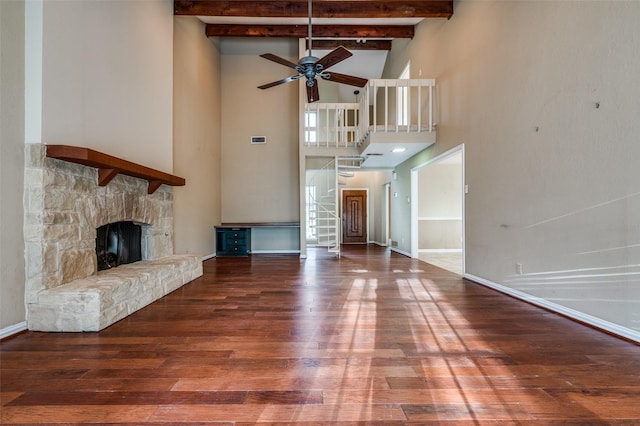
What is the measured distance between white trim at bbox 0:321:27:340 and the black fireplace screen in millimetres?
941

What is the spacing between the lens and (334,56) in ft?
14.1

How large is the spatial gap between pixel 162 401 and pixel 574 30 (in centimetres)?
430

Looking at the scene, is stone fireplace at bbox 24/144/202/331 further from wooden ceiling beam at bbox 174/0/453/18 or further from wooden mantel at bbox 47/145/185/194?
wooden ceiling beam at bbox 174/0/453/18

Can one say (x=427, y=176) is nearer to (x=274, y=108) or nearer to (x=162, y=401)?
(x=274, y=108)

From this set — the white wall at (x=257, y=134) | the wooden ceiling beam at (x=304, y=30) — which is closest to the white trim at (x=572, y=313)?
the white wall at (x=257, y=134)

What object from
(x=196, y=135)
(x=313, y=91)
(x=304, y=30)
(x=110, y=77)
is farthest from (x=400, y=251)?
(x=110, y=77)

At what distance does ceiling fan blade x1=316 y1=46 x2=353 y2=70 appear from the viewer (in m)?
4.14

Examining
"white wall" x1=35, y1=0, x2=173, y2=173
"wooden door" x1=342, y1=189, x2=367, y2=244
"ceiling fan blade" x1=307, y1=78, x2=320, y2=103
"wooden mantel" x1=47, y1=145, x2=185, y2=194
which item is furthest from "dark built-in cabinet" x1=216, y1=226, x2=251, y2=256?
"wooden door" x1=342, y1=189, x2=367, y2=244

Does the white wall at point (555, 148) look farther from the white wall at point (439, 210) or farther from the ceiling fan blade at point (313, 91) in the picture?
the white wall at point (439, 210)

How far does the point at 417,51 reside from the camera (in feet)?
21.4

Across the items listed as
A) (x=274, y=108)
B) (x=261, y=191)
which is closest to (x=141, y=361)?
(x=261, y=191)

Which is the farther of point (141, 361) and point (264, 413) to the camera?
point (141, 361)

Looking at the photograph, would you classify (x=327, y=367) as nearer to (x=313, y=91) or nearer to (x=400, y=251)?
(x=313, y=91)

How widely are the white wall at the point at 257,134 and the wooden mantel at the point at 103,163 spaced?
3714 millimetres
